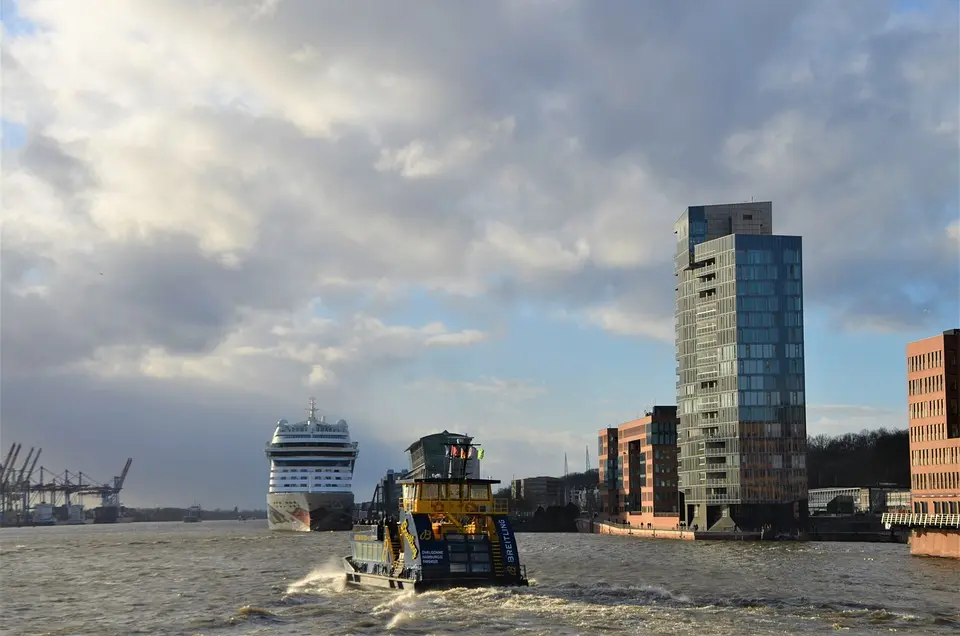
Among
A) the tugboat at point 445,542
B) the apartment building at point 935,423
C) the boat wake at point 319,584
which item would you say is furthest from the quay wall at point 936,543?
the boat wake at point 319,584

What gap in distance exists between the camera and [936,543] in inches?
4636

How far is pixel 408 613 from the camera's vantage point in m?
65.1

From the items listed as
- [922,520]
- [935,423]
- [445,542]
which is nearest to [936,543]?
[922,520]

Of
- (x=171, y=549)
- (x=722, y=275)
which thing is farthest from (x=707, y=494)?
(x=171, y=549)

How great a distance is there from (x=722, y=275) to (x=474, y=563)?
132 meters

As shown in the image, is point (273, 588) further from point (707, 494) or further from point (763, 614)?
point (707, 494)

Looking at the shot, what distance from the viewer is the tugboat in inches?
2808

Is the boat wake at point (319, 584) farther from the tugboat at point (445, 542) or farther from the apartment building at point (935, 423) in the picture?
the apartment building at point (935, 423)

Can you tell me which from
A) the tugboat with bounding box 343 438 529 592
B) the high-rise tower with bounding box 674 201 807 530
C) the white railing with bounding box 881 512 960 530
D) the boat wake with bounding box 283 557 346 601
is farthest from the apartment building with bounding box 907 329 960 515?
the boat wake with bounding box 283 557 346 601

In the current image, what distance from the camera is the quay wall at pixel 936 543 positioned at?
114 m

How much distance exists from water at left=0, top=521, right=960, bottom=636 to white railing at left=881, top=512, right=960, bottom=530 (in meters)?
4.16

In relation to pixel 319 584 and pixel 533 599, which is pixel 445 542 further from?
pixel 319 584

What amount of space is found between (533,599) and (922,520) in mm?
68761

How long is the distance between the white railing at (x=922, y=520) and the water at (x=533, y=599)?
4.16 meters
